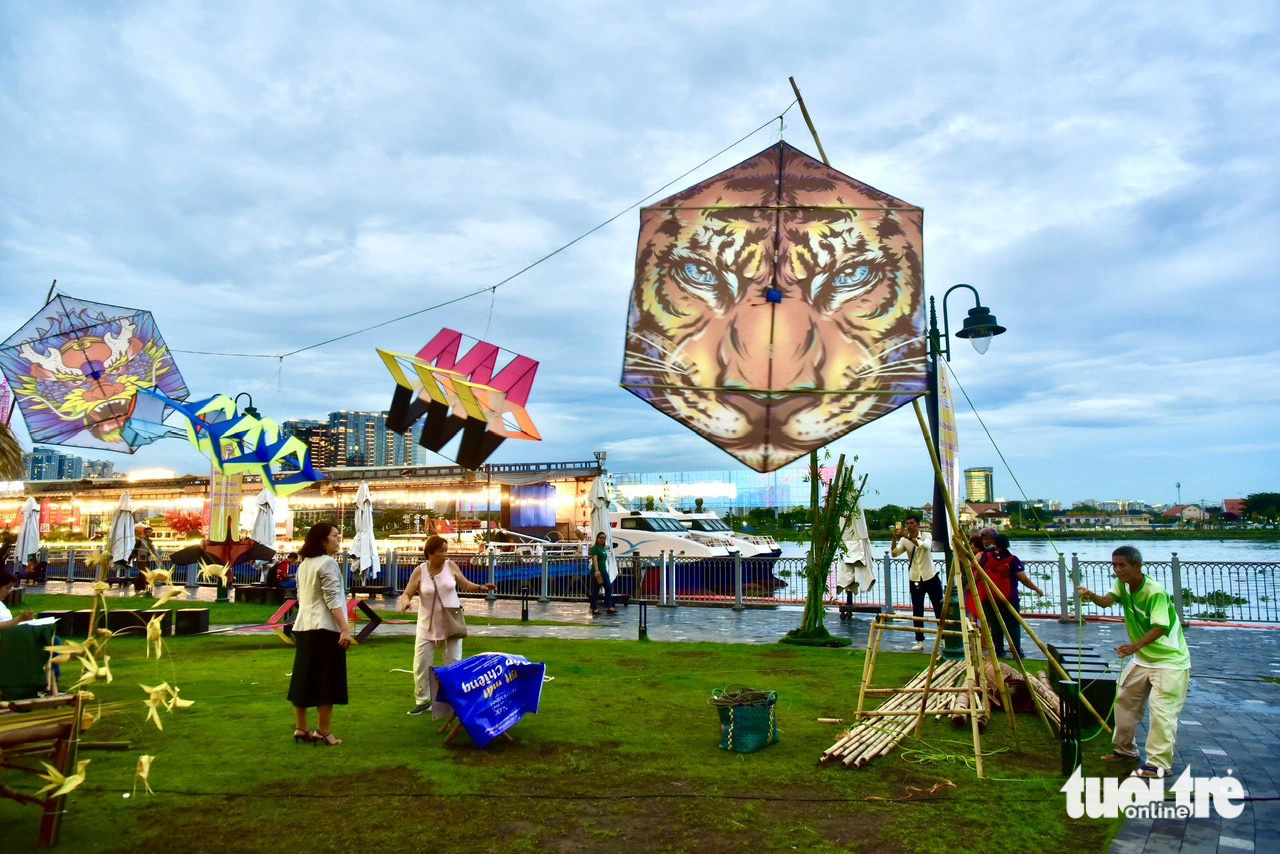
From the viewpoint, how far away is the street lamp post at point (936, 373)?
689cm

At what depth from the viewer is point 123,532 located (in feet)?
73.0

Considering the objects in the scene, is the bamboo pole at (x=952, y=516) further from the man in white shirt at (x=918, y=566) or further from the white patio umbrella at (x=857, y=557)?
the white patio umbrella at (x=857, y=557)

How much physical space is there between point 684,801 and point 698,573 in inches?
675

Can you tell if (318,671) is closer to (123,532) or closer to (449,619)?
(449,619)

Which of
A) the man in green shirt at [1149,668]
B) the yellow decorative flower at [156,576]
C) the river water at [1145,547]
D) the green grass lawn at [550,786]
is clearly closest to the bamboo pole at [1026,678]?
the green grass lawn at [550,786]

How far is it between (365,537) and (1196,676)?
18.4 m

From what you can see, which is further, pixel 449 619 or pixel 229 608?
pixel 229 608

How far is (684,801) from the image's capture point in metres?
5.29

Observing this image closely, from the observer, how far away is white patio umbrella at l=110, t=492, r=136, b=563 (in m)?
21.7

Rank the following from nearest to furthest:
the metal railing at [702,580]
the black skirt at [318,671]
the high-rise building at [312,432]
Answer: the black skirt at [318,671], the metal railing at [702,580], the high-rise building at [312,432]

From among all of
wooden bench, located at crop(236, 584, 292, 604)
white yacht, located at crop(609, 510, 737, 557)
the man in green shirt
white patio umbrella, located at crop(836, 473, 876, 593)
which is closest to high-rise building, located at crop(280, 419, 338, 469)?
wooden bench, located at crop(236, 584, 292, 604)

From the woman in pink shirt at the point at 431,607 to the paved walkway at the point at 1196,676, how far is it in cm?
565

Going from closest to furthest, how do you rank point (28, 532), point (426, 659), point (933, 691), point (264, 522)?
point (933, 691) → point (426, 659) → point (264, 522) → point (28, 532)

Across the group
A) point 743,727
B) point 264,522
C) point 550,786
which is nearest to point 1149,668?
point 743,727
